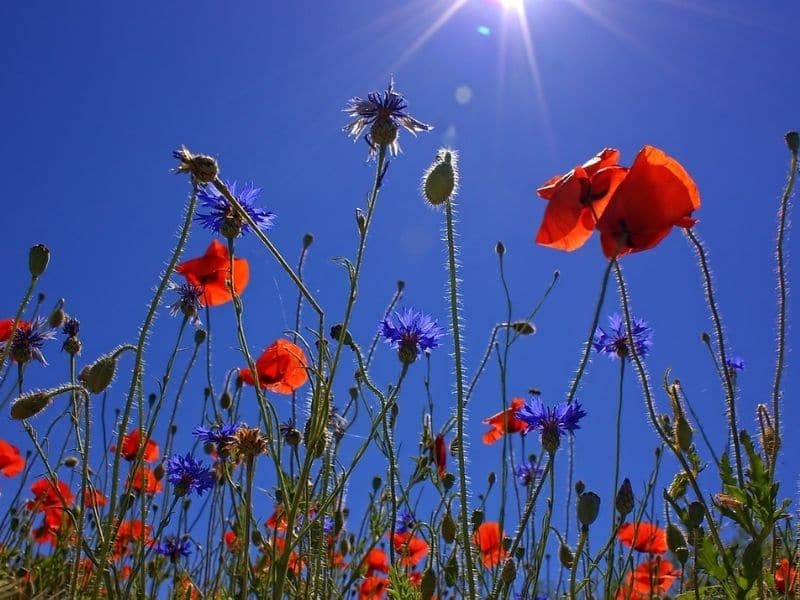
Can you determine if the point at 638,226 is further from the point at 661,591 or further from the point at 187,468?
the point at 661,591

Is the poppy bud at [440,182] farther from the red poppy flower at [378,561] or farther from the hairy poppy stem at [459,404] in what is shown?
the red poppy flower at [378,561]

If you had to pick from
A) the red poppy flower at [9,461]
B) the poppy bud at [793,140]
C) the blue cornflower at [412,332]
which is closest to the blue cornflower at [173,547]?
the red poppy flower at [9,461]

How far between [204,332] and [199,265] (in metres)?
0.87

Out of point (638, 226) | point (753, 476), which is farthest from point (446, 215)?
point (753, 476)

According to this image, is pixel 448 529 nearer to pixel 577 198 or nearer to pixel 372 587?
pixel 577 198

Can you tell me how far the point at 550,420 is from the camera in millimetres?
2455

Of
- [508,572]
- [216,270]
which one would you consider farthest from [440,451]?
[216,270]

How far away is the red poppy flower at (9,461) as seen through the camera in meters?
3.69

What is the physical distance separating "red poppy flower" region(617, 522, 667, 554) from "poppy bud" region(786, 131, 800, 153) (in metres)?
1.67

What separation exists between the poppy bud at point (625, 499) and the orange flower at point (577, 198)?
2.81 feet

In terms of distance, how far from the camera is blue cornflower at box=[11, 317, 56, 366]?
290 centimetres

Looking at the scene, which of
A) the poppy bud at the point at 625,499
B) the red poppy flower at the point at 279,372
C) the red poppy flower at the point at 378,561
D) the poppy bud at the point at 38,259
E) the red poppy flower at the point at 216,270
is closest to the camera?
the poppy bud at the point at 38,259

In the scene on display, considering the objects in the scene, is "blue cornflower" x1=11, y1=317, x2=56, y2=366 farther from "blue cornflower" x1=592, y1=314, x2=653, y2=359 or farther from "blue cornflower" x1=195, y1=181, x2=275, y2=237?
"blue cornflower" x1=592, y1=314, x2=653, y2=359

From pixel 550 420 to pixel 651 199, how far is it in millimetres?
941
